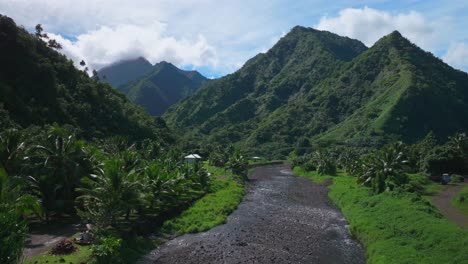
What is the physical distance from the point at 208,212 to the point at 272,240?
47.2 ft

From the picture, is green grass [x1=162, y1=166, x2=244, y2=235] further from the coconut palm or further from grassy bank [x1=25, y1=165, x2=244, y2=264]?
the coconut palm

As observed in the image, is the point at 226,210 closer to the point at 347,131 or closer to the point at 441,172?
the point at 441,172

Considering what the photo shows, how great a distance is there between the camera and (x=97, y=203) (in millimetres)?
38812

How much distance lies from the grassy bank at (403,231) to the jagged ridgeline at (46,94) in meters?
57.5

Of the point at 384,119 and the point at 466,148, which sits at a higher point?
the point at 384,119

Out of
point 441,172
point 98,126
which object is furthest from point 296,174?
point 98,126

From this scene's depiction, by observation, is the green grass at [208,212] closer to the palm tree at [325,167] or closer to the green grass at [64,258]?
the green grass at [64,258]

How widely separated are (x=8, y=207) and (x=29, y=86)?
78118mm

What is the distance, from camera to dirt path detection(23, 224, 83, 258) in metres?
32.4

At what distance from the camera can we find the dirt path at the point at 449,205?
46.8 metres

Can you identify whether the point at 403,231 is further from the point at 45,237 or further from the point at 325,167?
the point at 325,167

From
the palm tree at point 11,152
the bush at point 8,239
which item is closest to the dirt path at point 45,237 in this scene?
the palm tree at point 11,152

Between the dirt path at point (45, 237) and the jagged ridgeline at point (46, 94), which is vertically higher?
the jagged ridgeline at point (46, 94)

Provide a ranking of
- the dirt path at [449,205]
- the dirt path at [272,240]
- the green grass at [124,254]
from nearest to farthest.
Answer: the green grass at [124,254], the dirt path at [272,240], the dirt path at [449,205]
